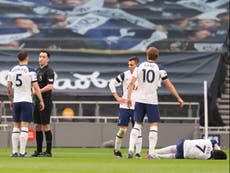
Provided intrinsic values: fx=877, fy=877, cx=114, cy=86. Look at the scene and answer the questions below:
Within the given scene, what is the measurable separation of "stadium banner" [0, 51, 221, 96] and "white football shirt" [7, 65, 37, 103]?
48.7ft

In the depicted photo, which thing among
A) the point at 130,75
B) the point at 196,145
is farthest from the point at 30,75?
the point at 196,145

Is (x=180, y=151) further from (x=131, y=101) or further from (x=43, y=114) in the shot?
(x=43, y=114)

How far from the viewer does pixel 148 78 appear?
1608 cm

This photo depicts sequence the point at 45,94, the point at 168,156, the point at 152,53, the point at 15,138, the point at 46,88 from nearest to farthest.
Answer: the point at 152,53 → the point at 168,156 → the point at 15,138 → the point at 46,88 → the point at 45,94

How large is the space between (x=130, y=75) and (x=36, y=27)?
56.9 ft

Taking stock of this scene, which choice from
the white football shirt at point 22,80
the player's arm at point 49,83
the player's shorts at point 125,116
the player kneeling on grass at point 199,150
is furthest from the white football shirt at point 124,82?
the white football shirt at point 22,80

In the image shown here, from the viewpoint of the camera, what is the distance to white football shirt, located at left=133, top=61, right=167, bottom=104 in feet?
52.6

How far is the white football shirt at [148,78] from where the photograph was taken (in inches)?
631

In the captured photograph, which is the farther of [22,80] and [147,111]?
[22,80]

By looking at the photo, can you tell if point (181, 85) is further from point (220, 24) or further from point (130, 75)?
point (130, 75)

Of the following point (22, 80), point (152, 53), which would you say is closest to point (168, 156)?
point (152, 53)

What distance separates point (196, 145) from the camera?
1647cm

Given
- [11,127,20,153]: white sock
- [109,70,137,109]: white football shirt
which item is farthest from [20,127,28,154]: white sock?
[109,70,137,109]: white football shirt

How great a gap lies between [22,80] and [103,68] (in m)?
16.1
